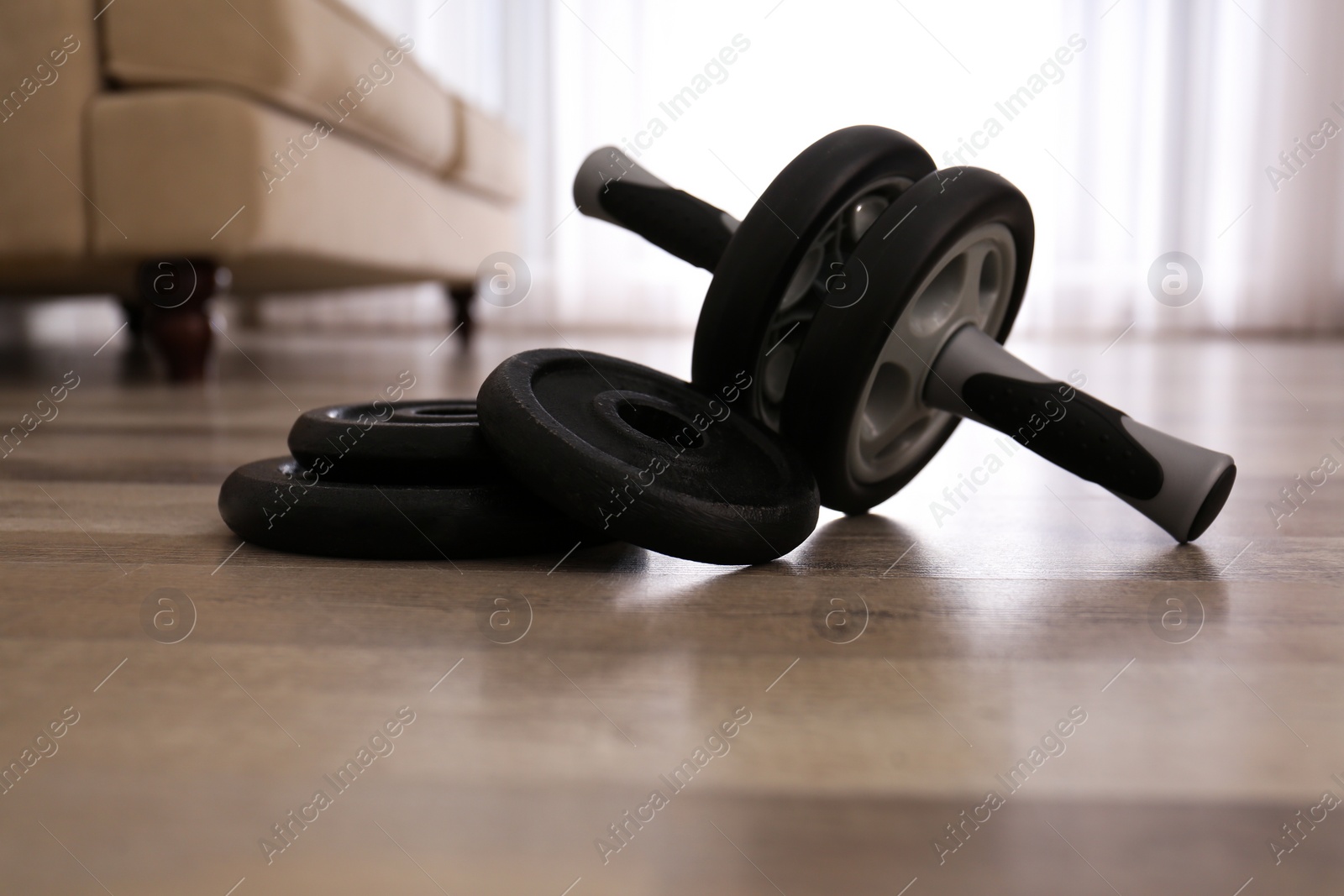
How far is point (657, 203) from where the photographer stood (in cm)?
82

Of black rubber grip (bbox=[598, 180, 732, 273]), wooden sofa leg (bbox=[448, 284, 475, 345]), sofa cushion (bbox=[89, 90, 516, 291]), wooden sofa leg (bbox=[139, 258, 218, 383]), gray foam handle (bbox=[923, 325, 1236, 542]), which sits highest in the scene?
black rubber grip (bbox=[598, 180, 732, 273])

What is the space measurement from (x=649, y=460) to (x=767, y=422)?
19cm

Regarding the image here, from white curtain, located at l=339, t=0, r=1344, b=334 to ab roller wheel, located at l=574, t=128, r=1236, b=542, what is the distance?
2.75 meters

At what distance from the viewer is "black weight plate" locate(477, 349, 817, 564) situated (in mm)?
570

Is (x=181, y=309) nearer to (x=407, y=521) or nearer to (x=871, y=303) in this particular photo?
(x=407, y=521)

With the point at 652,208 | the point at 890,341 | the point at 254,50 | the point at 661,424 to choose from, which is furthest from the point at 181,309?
the point at 890,341

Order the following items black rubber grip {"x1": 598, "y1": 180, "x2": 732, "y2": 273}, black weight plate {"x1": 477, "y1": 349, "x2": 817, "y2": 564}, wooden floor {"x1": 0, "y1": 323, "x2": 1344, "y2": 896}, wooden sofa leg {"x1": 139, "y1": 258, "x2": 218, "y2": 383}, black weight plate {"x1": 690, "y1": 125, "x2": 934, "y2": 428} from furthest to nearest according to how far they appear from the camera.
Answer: wooden sofa leg {"x1": 139, "y1": 258, "x2": 218, "y2": 383} → black rubber grip {"x1": 598, "y1": 180, "x2": 732, "y2": 273} → black weight plate {"x1": 690, "y1": 125, "x2": 934, "y2": 428} → black weight plate {"x1": 477, "y1": 349, "x2": 817, "y2": 564} → wooden floor {"x1": 0, "y1": 323, "x2": 1344, "y2": 896}

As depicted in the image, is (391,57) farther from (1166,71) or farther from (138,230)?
(1166,71)

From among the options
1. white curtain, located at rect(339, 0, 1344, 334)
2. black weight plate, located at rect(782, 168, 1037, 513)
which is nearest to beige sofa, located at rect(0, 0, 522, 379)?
black weight plate, located at rect(782, 168, 1037, 513)

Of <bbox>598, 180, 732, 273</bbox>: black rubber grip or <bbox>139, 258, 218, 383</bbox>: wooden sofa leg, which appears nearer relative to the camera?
<bbox>598, 180, 732, 273</bbox>: black rubber grip

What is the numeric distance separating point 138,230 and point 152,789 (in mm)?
1582

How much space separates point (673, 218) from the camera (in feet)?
2.68

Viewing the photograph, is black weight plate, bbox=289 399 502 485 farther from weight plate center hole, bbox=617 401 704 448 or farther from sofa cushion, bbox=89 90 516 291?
sofa cushion, bbox=89 90 516 291

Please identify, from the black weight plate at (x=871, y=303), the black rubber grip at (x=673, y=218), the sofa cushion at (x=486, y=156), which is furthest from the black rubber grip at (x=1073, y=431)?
the sofa cushion at (x=486, y=156)
